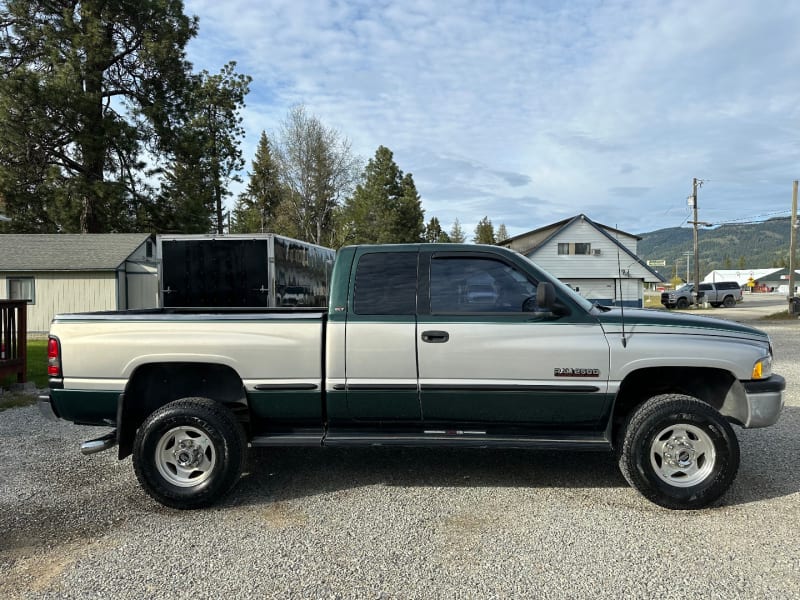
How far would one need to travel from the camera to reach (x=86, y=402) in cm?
407

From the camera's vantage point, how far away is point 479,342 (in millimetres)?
3930

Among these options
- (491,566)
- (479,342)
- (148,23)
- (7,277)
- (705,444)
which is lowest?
(491,566)

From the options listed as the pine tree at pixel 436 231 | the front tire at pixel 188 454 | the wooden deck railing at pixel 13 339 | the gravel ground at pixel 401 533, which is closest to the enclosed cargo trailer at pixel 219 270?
the wooden deck railing at pixel 13 339

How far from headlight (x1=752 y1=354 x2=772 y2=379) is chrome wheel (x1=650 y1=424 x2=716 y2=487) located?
63 centimetres

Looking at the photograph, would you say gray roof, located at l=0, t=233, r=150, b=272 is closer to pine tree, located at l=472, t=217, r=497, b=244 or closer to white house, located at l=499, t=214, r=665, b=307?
white house, located at l=499, t=214, r=665, b=307

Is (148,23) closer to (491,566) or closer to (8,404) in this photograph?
(8,404)

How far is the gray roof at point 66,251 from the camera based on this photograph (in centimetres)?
2152

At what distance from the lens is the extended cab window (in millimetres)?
4070

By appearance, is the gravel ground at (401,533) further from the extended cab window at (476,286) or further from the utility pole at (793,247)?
the utility pole at (793,247)

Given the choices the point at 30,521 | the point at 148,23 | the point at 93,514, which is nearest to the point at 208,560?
the point at 93,514

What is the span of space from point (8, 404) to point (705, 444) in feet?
27.4

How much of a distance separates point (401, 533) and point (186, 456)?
169 centimetres

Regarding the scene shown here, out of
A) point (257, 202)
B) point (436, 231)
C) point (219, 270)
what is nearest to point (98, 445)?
point (219, 270)

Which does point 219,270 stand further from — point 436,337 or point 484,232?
point 484,232
